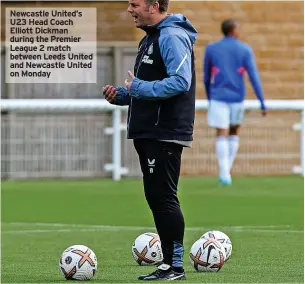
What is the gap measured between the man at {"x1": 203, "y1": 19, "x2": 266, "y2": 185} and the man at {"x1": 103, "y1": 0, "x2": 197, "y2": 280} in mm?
10196

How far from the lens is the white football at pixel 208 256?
935 centimetres

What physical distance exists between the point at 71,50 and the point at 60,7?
2.71 ft

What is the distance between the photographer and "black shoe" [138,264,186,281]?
8.74 m

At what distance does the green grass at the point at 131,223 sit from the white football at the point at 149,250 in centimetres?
12

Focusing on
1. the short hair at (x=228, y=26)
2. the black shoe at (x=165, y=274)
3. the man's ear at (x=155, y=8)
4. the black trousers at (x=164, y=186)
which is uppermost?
the short hair at (x=228, y=26)

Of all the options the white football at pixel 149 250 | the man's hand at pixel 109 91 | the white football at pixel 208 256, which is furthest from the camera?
Result: the white football at pixel 149 250

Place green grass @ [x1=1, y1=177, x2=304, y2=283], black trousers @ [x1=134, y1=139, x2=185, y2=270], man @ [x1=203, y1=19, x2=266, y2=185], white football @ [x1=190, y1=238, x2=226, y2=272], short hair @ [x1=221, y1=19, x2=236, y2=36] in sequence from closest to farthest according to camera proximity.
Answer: black trousers @ [x1=134, y1=139, x2=185, y2=270]
white football @ [x1=190, y1=238, x2=226, y2=272]
green grass @ [x1=1, y1=177, x2=304, y2=283]
short hair @ [x1=221, y1=19, x2=236, y2=36]
man @ [x1=203, y1=19, x2=266, y2=185]

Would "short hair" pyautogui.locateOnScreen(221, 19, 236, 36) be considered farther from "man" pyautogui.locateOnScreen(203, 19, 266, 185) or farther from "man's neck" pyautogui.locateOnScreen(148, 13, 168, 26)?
"man's neck" pyautogui.locateOnScreen(148, 13, 168, 26)

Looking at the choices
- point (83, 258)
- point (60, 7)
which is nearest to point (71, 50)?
point (60, 7)

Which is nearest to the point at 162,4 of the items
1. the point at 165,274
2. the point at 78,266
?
the point at 165,274

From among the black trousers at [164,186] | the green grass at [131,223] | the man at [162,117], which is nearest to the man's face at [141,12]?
the man at [162,117]

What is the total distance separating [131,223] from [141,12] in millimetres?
6020

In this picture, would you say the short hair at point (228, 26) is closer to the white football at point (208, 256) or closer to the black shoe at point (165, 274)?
the white football at point (208, 256)

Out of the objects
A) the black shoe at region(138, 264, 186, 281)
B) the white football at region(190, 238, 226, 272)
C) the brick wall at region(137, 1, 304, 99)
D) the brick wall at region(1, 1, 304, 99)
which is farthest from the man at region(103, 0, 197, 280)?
the brick wall at region(137, 1, 304, 99)
